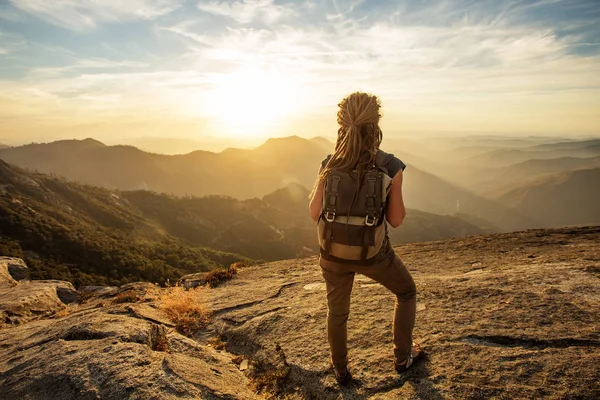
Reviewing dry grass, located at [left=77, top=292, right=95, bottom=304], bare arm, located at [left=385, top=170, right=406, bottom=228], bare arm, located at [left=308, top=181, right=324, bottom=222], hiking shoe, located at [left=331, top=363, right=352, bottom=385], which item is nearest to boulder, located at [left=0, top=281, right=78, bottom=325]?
dry grass, located at [left=77, top=292, right=95, bottom=304]

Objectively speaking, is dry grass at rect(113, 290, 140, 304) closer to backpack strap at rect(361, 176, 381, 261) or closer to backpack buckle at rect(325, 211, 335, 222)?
backpack buckle at rect(325, 211, 335, 222)

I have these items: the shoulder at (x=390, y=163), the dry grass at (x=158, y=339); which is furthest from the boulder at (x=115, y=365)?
the shoulder at (x=390, y=163)

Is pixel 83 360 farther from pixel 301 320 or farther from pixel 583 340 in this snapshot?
pixel 583 340

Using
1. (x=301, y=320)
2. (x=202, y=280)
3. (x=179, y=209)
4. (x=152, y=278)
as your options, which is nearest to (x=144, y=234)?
(x=179, y=209)

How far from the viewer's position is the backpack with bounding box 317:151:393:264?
3.13m

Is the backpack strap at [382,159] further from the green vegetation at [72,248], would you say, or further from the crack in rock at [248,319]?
the green vegetation at [72,248]

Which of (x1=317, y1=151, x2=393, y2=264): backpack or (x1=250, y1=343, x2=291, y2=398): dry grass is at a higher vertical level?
(x1=317, y1=151, x2=393, y2=264): backpack

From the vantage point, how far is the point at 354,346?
488cm

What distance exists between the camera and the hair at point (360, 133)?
3.19 m

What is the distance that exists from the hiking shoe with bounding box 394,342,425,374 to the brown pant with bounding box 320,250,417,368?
3.7 inches

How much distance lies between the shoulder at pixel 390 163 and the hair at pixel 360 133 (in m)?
0.07

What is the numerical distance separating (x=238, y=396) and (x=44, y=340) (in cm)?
363

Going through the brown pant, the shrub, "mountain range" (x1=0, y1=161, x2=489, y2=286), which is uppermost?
the brown pant

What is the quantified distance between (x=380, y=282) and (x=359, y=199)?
1080mm
